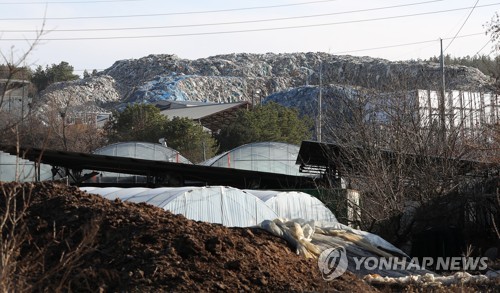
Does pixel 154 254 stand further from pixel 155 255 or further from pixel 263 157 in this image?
pixel 263 157

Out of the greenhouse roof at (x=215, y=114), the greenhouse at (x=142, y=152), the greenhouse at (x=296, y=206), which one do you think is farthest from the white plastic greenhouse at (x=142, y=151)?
the greenhouse roof at (x=215, y=114)

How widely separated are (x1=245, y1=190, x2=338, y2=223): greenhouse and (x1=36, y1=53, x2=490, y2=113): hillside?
64.2 meters

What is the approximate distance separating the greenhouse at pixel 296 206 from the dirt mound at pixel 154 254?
932 cm

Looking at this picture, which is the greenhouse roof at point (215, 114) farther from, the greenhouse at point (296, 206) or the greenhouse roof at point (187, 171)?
the greenhouse at point (296, 206)

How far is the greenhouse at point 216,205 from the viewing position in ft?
61.6

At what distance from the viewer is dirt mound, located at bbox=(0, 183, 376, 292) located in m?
9.41

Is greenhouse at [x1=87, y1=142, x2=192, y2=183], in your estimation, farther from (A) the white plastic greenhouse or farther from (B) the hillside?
(B) the hillside

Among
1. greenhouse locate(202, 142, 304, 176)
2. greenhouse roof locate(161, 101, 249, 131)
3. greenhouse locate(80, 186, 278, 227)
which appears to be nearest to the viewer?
greenhouse locate(80, 186, 278, 227)

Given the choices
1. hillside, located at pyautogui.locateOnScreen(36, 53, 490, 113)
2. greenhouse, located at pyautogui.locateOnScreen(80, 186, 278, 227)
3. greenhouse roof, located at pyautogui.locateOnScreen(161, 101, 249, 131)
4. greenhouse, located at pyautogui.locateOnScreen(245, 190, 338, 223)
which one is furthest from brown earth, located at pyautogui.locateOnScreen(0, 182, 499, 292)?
hillside, located at pyautogui.locateOnScreen(36, 53, 490, 113)

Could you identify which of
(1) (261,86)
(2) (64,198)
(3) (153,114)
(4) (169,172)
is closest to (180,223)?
(2) (64,198)

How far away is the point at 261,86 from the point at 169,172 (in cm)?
7479

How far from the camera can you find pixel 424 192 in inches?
895

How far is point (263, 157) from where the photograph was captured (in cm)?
4159

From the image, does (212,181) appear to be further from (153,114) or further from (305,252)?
(153,114)
